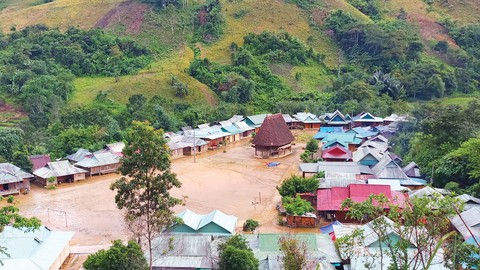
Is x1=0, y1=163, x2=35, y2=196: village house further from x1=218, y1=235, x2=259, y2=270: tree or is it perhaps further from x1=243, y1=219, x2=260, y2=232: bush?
x1=218, y1=235, x2=259, y2=270: tree

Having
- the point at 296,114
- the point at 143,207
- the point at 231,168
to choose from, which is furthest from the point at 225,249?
the point at 296,114

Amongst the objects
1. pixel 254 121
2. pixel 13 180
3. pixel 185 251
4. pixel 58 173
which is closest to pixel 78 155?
pixel 58 173

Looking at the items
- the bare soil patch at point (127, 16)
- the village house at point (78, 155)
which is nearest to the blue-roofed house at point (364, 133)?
the village house at point (78, 155)

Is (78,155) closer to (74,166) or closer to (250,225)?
(74,166)

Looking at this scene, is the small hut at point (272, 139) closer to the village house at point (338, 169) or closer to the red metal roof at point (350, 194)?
the village house at point (338, 169)

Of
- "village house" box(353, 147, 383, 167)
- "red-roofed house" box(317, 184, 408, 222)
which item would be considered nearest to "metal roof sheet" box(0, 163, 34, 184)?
"red-roofed house" box(317, 184, 408, 222)

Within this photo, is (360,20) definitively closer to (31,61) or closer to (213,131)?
(213,131)
